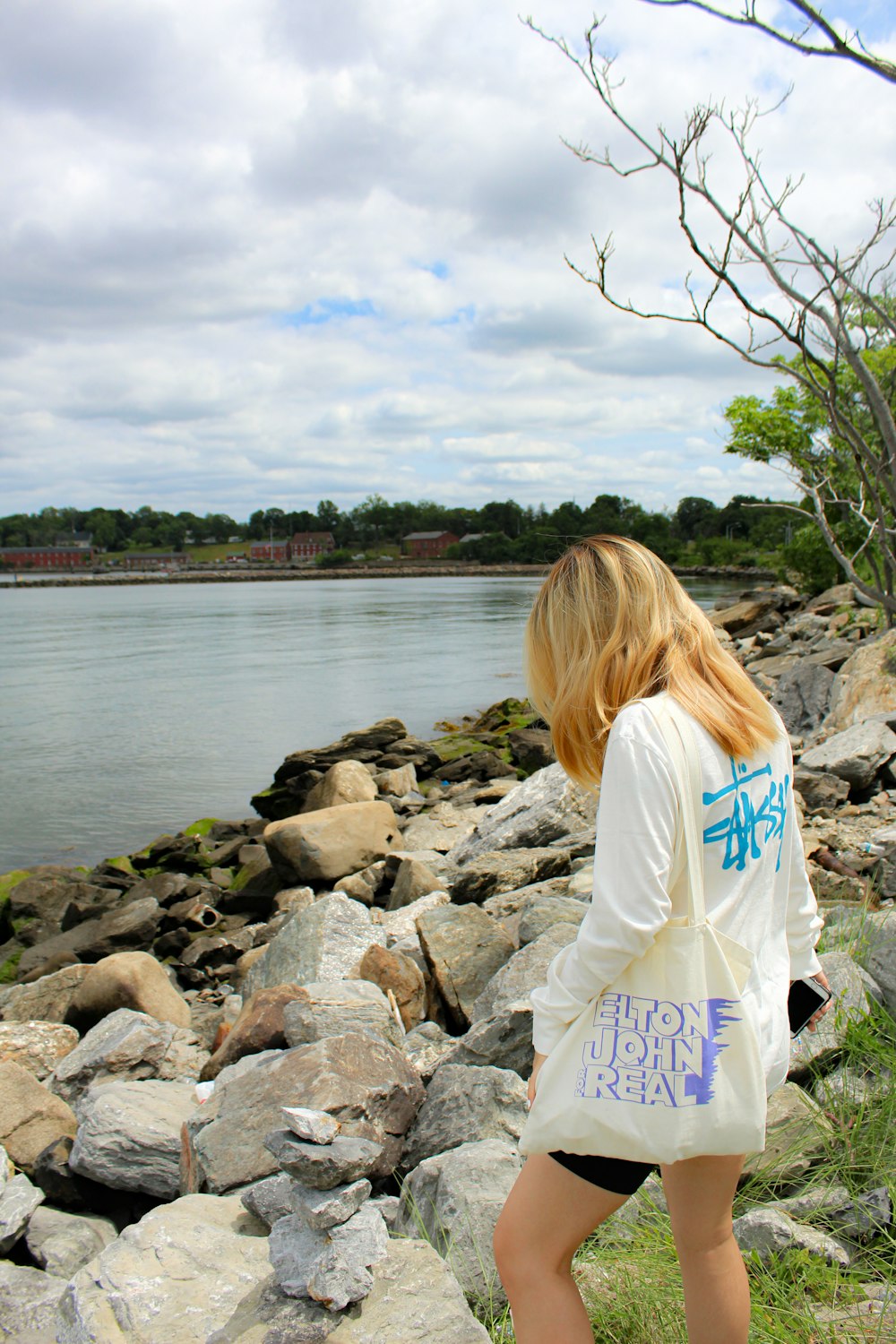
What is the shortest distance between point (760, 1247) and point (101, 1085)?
3238 mm

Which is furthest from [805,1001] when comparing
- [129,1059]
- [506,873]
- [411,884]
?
[411,884]

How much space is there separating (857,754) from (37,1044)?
6378 mm

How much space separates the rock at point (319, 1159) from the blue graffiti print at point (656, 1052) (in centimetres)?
93

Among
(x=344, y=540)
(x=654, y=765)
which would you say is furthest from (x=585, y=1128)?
(x=344, y=540)

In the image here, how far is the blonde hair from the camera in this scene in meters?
1.93

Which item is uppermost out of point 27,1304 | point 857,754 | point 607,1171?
point 607,1171

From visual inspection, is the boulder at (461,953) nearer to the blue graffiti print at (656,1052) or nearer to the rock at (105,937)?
the blue graffiti print at (656,1052)

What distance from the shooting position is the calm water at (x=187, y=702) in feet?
49.0

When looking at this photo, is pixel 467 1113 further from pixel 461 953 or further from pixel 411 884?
pixel 411 884

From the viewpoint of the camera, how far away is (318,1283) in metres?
2.33

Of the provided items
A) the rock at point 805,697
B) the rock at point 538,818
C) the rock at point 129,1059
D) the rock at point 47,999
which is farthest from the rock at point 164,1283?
the rock at point 805,697

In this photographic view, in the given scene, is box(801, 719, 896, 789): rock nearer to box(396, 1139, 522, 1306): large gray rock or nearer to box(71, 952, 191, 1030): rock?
box(71, 952, 191, 1030): rock

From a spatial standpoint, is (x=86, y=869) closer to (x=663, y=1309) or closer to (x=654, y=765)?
(x=663, y=1309)

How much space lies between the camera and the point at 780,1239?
2635mm
